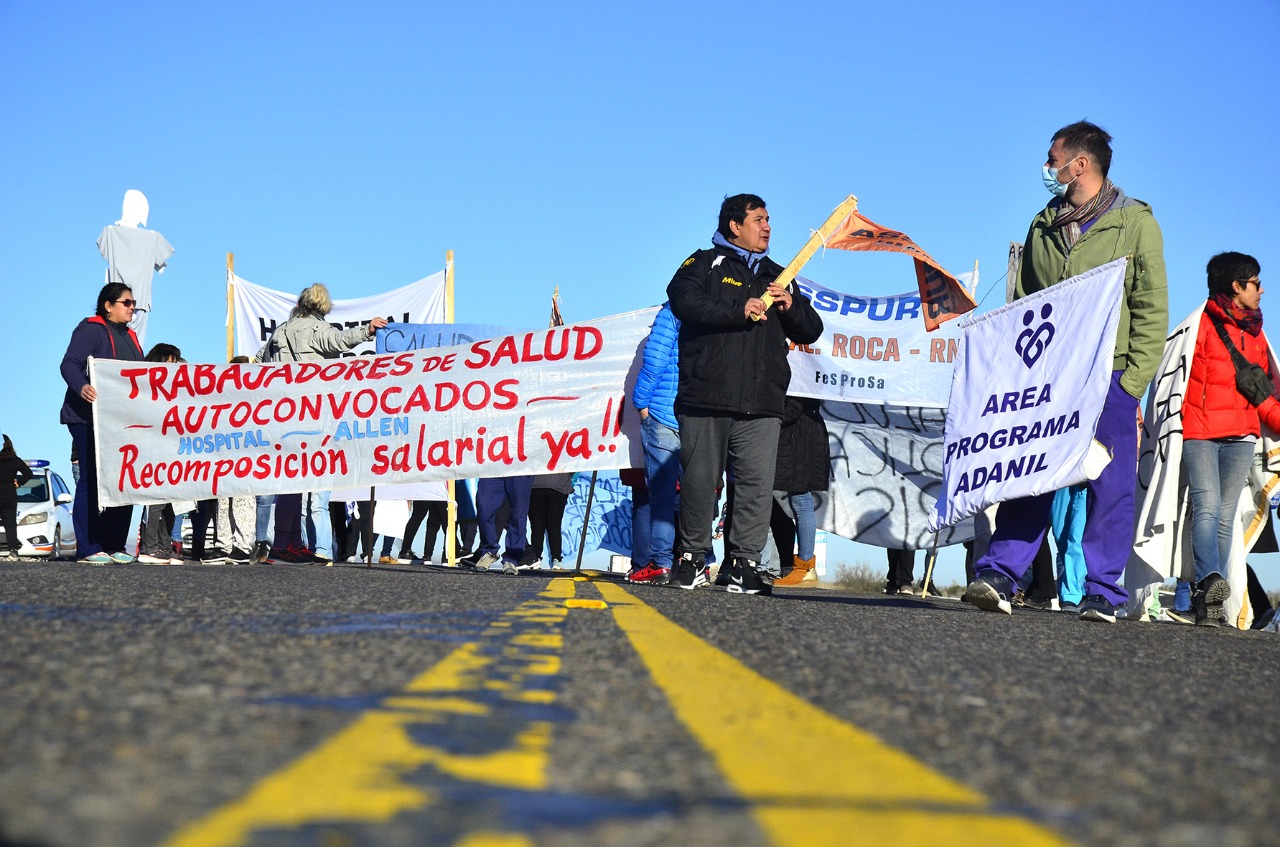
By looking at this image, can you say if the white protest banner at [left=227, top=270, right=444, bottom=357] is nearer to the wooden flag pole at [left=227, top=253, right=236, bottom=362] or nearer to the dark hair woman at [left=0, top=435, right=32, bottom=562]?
the wooden flag pole at [left=227, top=253, right=236, bottom=362]

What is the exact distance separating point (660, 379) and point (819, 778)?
281 inches

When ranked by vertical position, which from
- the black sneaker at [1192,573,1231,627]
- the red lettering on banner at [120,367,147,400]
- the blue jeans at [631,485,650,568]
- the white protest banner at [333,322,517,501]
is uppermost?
the white protest banner at [333,322,517,501]

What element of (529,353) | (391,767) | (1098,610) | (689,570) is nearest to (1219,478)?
(1098,610)

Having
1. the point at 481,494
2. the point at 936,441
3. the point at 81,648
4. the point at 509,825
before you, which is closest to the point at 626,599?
the point at 81,648

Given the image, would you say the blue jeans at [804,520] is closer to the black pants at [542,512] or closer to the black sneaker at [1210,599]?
the black pants at [542,512]

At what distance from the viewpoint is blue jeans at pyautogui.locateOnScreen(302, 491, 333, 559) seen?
1606 centimetres

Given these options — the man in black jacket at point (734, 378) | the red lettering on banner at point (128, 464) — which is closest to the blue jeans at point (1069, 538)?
the man in black jacket at point (734, 378)

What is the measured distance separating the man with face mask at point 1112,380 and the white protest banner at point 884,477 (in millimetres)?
5845

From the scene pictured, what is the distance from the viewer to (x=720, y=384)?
7.67 meters

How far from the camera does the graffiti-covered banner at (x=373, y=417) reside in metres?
11.0

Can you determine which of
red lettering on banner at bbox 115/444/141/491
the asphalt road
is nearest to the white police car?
red lettering on banner at bbox 115/444/141/491

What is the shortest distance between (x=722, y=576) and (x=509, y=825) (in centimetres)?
625

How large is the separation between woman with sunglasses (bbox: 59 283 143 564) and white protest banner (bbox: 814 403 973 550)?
228 inches

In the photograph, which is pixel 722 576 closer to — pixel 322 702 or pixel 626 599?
pixel 626 599
